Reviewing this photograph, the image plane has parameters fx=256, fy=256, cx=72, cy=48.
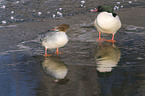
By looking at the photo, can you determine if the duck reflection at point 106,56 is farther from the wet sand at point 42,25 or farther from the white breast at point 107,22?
the wet sand at point 42,25

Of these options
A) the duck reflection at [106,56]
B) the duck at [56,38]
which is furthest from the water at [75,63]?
the duck at [56,38]

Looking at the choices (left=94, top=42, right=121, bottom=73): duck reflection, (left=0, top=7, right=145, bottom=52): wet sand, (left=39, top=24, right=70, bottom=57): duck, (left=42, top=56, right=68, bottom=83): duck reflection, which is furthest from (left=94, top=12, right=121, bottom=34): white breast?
(left=0, top=7, right=145, bottom=52): wet sand

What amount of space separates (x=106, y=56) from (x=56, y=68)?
1.51 m

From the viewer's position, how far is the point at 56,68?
5.71 metres

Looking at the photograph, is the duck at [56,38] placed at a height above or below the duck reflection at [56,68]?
above

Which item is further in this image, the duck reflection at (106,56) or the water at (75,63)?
the duck reflection at (106,56)

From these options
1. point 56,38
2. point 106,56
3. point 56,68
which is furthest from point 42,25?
point 56,68

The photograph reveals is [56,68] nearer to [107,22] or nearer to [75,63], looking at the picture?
[75,63]

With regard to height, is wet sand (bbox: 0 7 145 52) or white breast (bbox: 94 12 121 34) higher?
white breast (bbox: 94 12 121 34)

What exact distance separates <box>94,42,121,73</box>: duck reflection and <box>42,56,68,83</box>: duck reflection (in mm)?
783

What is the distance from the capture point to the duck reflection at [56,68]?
17.1ft

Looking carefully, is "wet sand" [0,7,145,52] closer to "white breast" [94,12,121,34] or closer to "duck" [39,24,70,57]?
"duck" [39,24,70,57]

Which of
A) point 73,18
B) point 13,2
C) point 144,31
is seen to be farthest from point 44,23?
point 13,2

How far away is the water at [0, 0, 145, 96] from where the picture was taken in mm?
4648
